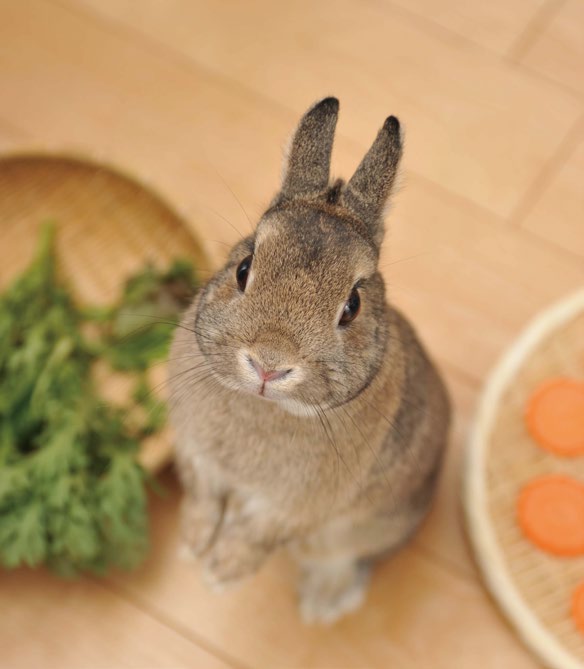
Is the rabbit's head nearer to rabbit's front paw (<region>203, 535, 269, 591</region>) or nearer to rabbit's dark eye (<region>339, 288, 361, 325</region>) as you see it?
rabbit's dark eye (<region>339, 288, 361, 325</region>)

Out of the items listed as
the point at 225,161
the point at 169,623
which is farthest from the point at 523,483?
the point at 225,161

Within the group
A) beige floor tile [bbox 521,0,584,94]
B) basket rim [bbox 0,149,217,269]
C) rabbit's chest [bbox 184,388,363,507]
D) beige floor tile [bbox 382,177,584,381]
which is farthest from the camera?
beige floor tile [bbox 521,0,584,94]

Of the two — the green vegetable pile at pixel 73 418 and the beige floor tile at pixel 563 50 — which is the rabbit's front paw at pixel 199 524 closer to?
the green vegetable pile at pixel 73 418

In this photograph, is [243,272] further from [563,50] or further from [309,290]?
[563,50]

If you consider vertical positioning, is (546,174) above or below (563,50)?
below

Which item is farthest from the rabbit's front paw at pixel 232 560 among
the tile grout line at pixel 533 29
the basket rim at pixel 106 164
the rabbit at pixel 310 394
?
the tile grout line at pixel 533 29

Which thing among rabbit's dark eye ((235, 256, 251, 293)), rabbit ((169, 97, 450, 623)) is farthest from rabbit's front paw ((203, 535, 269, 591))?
rabbit's dark eye ((235, 256, 251, 293))
